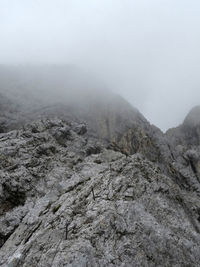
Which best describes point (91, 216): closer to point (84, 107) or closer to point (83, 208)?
point (83, 208)

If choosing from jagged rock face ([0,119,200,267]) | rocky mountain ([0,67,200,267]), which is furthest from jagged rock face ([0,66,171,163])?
jagged rock face ([0,119,200,267])

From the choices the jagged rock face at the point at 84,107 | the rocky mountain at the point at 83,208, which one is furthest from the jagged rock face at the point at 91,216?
the jagged rock face at the point at 84,107

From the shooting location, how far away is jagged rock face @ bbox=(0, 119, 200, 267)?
14.6 metres

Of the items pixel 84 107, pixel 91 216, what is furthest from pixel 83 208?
pixel 84 107

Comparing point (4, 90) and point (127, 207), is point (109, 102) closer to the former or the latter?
point (4, 90)

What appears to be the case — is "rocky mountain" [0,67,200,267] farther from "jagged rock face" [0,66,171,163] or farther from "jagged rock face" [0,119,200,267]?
"jagged rock face" [0,66,171,163]

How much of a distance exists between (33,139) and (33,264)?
797 inches

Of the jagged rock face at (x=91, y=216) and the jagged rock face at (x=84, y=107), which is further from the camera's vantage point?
the jagged rock face at (x=84, y=107)

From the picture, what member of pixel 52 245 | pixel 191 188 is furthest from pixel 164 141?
pixel 52 245

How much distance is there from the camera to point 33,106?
207ft

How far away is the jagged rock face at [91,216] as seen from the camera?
14.6m

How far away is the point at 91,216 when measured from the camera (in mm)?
16781

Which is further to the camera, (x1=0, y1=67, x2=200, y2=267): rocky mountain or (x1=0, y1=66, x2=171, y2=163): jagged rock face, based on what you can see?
(x1=0, y1=66, x2=171, y2=163): jagged rock face

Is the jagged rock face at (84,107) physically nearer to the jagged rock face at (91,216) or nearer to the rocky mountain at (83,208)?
the rocky mountain at (83,208)
